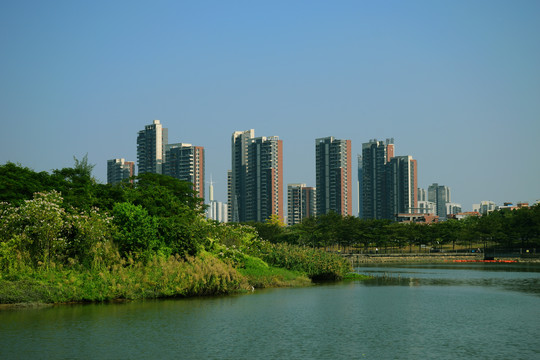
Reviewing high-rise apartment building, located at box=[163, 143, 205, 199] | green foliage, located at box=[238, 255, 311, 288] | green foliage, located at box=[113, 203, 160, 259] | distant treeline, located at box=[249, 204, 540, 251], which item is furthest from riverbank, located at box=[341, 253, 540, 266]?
high-rise apartment building, located at box=[163, 143, 205, 199]

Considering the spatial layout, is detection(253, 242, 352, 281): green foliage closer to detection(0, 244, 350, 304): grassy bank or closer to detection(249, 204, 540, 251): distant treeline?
detection(0, 244, 350, 304): grassy bank

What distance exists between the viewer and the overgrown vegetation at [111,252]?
98.9 ft

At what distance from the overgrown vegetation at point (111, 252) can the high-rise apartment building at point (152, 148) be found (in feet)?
452

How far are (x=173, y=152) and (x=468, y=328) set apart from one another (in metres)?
163

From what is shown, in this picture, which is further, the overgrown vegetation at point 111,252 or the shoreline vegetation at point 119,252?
the shoreline vegetation at point 119,252

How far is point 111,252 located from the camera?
32.9 meters

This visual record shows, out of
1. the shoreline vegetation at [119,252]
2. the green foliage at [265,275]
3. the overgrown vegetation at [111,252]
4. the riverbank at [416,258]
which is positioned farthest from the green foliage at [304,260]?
the riverbank at [416,258]

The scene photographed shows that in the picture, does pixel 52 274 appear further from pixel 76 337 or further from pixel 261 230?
pixel 261 230

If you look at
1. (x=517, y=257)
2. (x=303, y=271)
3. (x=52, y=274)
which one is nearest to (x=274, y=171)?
(x=517, y=257)

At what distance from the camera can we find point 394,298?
36031mm

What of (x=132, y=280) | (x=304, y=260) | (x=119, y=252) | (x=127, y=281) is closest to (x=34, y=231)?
(x=119, y=252)

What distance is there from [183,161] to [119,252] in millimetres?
148798

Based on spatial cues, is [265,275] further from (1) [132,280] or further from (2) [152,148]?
(2) [152,148]

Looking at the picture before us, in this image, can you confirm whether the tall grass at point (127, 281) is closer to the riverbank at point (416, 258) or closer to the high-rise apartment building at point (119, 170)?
the riverbank at point (416, 258)
